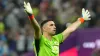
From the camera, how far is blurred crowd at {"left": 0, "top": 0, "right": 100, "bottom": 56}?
17.3 metres

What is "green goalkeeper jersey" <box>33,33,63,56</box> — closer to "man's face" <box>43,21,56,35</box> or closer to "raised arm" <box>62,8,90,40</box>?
"man's face" <box>43,21,56,35</box>

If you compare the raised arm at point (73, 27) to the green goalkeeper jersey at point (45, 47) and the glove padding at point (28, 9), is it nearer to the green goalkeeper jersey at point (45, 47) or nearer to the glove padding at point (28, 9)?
the green goalkeeper jersey at point (45, 47)

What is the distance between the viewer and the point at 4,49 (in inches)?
675

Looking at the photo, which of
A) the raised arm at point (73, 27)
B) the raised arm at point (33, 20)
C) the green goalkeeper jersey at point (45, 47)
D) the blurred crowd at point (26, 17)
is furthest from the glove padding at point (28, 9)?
the blurred crowd at point (26, 17)

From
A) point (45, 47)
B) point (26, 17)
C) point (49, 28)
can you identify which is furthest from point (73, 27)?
point (26, 17)

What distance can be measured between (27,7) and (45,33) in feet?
2.69

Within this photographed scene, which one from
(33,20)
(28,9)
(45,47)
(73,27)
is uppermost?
(28,9)

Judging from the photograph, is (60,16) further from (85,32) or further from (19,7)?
(85,32)

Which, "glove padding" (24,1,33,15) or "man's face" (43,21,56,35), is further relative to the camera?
"man's face" (43,21,56,35)

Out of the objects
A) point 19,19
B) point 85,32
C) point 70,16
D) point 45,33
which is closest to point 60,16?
point 70,16

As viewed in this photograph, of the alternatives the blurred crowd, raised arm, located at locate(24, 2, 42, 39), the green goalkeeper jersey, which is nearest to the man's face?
the green goalkeeper jersey

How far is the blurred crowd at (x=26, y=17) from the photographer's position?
1733 cm

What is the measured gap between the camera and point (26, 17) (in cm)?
1942

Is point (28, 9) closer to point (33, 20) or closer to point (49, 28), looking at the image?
point (33, 20)
